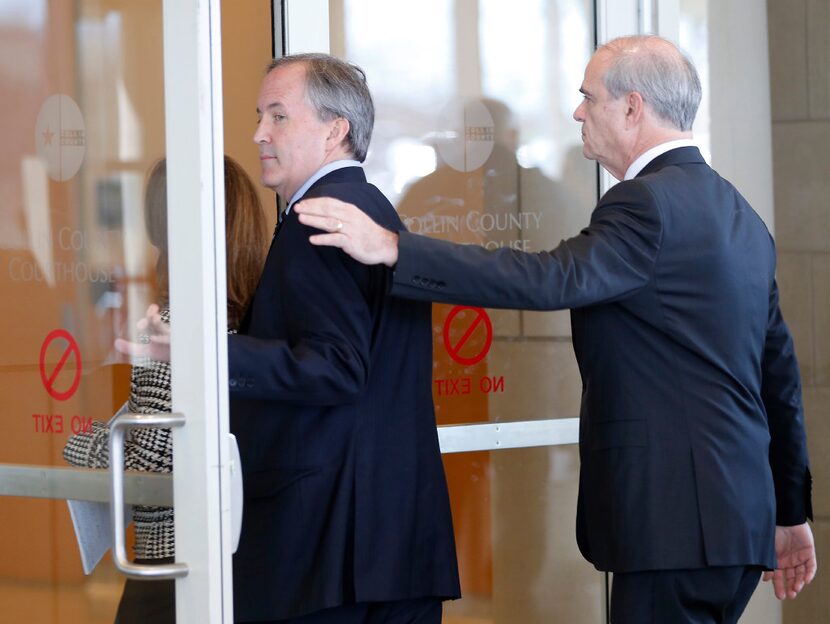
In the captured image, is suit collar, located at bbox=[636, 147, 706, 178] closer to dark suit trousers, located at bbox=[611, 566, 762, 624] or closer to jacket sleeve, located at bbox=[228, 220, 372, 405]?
jacket sleeve, located at bbox=[228, 220, 372, 405]

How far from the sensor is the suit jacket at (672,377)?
239 cm

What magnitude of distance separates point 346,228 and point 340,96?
0.47 meters

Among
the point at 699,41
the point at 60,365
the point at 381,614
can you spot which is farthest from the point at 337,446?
the point at 699,41

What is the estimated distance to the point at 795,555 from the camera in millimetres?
2854

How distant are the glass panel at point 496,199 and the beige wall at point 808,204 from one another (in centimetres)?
111

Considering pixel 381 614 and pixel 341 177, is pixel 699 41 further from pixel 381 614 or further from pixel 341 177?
pixel 381 614

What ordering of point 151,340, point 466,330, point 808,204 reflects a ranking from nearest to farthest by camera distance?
point 151,340 < point 466,330 < point 808,204

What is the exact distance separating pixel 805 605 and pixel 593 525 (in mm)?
2255

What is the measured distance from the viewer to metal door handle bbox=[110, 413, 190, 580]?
76.0 inches

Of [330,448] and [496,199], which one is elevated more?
[496,199]

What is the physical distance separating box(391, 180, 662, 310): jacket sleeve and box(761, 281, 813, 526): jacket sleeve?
48 centimetres

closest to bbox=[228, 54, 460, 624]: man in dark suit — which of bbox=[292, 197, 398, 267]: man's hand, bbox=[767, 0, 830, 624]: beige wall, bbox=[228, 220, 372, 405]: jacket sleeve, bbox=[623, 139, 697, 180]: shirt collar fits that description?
bbox=[228, 220, 372, 405]: jacket sleeve

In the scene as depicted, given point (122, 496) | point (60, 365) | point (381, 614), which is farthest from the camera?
point (60, 365)

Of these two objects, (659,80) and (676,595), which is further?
(659,80)
